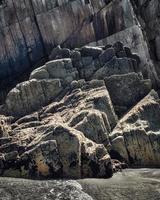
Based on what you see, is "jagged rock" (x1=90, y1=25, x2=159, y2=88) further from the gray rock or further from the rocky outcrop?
the rocky outcrop

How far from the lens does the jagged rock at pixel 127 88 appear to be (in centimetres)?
6594

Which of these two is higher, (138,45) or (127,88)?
(138,45)

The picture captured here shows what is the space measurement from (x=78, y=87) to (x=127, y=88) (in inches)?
261

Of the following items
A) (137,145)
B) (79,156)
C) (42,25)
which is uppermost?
(42,25)

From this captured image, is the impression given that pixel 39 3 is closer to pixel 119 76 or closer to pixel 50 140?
pixel 119 76

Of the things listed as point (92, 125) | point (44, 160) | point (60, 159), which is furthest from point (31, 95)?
point (60, 159)

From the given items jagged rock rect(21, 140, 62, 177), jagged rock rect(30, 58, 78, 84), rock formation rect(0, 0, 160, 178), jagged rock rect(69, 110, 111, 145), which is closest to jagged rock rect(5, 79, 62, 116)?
rock formation rect(0, 0, 160, 178)

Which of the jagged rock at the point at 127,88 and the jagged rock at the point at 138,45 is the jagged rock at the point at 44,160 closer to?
the jagged rock at the point at 127,88

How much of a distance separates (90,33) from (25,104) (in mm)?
19048

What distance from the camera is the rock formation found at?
5325 centimetres

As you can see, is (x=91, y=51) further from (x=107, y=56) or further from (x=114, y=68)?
(x=114, y=68)

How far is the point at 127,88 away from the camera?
66.3 m

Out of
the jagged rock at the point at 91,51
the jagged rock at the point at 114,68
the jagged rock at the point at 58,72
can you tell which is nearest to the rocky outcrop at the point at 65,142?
the jagged rock at the point at 114,68

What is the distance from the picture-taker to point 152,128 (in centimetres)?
5969
